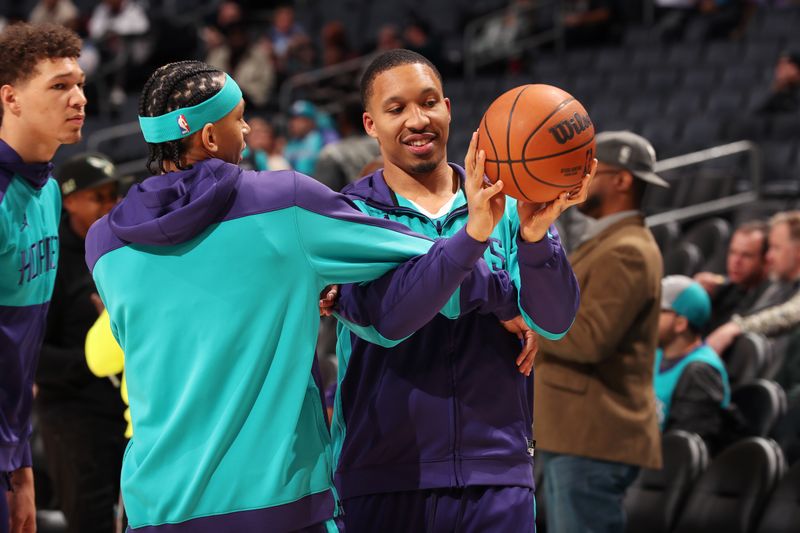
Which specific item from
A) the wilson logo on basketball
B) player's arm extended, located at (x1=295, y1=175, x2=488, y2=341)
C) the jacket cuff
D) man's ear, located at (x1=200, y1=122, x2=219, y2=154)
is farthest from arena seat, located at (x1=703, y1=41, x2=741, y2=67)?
man's ear, located at (x1=200, y1=122, x2=219, y2=154)

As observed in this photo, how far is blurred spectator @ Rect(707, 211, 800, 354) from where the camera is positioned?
6.89m

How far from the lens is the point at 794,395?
6.46 metres

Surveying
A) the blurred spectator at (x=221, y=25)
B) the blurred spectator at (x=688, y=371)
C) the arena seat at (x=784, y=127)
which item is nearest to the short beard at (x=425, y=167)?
the blurred spectator at (x=688, y=371)

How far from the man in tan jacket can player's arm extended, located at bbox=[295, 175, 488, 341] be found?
1.54 meters

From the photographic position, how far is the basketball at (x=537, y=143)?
2938mm

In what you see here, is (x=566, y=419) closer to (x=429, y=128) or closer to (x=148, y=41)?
(x=429, y=128)

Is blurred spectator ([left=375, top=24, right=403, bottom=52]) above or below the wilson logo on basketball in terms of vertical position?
above

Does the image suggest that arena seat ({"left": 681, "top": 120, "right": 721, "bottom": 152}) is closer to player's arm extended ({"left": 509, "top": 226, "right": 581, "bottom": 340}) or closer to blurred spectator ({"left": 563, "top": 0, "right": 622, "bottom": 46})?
blurred spectator ({"left": 563, "top": 0, "right": 622, "bottom": 46})

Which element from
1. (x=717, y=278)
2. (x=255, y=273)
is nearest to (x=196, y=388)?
(x=255, y=273)

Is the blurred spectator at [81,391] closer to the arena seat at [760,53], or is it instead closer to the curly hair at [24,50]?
the curly hair at [24,50]

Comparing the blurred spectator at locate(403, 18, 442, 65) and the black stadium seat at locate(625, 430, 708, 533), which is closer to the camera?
the black stadium seat at locate(625, 430, 708, 533)

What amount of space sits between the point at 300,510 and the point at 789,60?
9734mm

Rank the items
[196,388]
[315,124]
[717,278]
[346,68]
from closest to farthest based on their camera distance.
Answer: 1. [196,388]
2. [717,278]
3. [315,124]
4. [346,68]

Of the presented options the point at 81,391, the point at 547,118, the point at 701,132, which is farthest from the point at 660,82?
the point at 547,118
